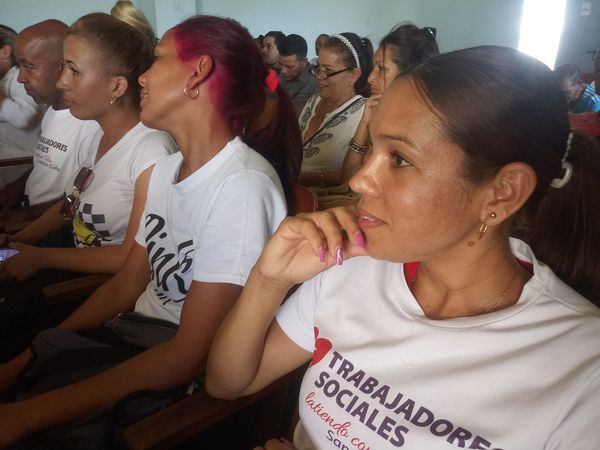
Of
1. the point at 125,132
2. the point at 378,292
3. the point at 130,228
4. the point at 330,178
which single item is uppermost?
the point at 125,132

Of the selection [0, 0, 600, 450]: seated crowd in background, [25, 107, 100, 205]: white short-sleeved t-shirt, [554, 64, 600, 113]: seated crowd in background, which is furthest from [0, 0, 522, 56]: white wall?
[0, 0, 600, 450]: seated crowd in background

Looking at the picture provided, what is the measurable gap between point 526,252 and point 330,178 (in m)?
1.79

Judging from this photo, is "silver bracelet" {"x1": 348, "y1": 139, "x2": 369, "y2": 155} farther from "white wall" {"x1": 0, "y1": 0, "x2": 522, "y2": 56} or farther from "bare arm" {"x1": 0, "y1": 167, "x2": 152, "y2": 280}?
"white wall" {"x1": 0, "y1": 0, "x2": 522, "y2": 56}

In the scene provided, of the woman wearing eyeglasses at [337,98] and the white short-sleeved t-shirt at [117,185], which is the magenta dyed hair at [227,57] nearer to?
the white short-sleeved t-shirt at [117,185]

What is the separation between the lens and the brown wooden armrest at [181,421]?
0.83 meters

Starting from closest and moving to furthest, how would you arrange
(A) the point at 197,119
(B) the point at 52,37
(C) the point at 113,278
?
(A) the point at 197,119 < (C) the point at 113,278 < (B) the point at 52,37

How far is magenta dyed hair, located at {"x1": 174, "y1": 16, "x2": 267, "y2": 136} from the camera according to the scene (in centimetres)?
116

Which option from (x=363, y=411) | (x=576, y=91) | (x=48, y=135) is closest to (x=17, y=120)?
(x=48, y=135)

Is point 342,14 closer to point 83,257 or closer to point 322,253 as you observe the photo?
point 83,257

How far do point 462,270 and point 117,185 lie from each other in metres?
1.21

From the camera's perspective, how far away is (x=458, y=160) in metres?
0.65

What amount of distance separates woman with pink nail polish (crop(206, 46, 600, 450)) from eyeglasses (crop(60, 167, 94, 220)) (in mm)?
1082

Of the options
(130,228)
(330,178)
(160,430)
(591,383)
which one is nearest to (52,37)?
(130,228)

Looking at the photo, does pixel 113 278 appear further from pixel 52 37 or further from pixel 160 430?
pixel 52 37
